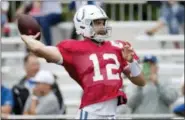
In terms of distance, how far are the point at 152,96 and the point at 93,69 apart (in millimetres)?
2663

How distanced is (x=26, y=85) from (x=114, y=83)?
326 centimetres

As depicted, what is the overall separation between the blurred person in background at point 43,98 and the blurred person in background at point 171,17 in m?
3.17

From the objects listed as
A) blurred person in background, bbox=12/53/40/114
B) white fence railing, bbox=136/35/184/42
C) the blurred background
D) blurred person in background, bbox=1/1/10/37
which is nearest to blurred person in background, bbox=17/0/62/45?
the blurred background

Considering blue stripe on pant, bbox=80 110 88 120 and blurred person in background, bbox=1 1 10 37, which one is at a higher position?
blue stripe on pant, bbox=80 110 88 120

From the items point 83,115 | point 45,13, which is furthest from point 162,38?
point 83,115

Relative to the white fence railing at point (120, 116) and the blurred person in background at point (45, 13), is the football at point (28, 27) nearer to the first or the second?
the white fence railing at point (120, 116)

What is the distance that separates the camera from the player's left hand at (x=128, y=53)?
25.9 ft

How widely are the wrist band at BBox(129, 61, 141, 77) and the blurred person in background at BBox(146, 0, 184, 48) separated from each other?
5.31m

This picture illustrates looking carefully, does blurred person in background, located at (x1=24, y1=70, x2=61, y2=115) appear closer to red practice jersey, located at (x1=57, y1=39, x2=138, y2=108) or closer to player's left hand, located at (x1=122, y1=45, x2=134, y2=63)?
red practice jersey, located at (x1=57, y1=39, x2=138, y2=108)

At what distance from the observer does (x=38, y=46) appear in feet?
25.3

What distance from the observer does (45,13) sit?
43.3 feet

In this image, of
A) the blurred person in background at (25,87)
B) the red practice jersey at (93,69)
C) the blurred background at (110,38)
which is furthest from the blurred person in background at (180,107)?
the red practice jersey at (93,69)

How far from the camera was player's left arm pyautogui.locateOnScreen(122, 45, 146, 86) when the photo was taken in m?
7.92

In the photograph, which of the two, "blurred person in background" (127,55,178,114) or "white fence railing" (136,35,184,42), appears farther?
"white fence railing" (136,35,184,42)
